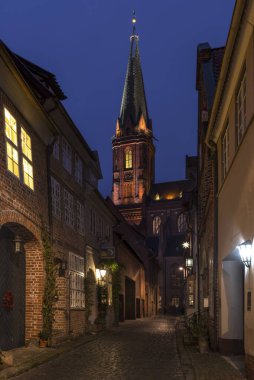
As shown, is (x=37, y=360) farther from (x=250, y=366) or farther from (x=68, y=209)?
(x=68, y=209)

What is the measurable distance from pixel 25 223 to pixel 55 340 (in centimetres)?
499

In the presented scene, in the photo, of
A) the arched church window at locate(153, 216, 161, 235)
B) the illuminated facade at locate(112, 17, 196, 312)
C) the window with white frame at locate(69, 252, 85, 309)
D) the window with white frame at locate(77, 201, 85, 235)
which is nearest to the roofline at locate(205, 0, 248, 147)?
the window with white frame at locate(69, 252, 85, 309)

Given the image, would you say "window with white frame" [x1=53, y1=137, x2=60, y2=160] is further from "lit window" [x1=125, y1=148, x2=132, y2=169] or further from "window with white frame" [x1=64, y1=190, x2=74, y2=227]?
"lit window" [x1=125, y1=148, x2=132, y2=169]

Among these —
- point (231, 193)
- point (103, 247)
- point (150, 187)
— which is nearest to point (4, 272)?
point (231, 193)

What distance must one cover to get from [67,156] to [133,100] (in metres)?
91.8

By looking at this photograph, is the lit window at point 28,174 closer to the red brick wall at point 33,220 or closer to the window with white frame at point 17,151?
the window with white frame at point 17,151

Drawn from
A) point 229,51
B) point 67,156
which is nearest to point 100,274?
point 67,156

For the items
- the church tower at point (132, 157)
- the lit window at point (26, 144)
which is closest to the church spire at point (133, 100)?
the church tower at point (132, 157)

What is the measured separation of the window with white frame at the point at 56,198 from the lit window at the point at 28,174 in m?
2.65

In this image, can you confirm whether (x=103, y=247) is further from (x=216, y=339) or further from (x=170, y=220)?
(x=170, y=220)

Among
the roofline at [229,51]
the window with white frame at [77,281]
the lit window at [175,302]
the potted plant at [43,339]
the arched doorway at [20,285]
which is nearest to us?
the roofline at [229,51]

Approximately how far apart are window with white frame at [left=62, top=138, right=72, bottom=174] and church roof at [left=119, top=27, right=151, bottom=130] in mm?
87149

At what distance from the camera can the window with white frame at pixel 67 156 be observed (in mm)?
21547

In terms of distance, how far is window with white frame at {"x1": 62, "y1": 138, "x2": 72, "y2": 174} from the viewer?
21547mm
